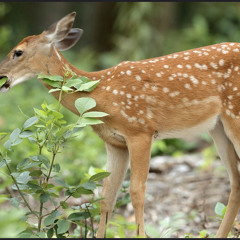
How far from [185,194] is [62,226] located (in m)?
2.86

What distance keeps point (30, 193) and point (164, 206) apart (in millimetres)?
2476

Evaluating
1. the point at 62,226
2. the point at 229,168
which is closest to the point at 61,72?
the point at 62,226

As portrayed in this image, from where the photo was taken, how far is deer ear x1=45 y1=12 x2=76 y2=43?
13.1ft

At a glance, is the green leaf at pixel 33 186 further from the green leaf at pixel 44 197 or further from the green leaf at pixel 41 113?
the green leaf at pixel 41 113

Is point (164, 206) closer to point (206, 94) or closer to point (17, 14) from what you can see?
point (206, 94)

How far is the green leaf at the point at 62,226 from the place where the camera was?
3443mm

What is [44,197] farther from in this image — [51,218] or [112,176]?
[112,176]

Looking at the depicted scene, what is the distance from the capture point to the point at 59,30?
403 cm

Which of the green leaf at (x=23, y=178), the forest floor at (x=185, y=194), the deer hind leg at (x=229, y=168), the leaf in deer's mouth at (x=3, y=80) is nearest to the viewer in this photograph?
the green leaf at (x=23, y=178)

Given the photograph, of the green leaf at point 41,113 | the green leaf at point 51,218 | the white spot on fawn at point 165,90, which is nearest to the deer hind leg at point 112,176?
the white spot on fawn at point 165,90

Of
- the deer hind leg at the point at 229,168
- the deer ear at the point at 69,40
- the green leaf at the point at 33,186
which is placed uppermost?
the deer ear at the point at 69,40

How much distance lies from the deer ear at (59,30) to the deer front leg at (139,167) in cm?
95

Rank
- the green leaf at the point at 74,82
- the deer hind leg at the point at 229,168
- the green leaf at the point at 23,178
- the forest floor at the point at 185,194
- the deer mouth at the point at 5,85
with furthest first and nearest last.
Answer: the forest floor at the point at 185,194, the deer hind leg at the point at 229,168, the deer mouth at the point at 5,85, the green leaf at the point at 74,82, the green leaf at the point at 23,178

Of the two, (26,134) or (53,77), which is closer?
(26,134)
